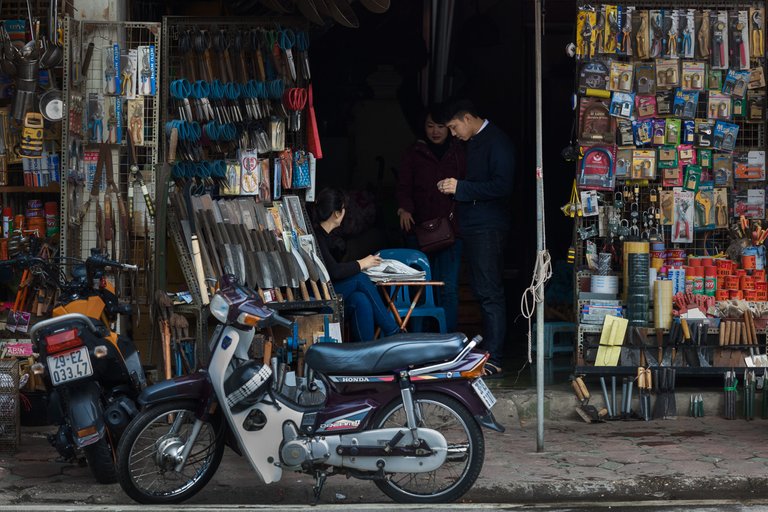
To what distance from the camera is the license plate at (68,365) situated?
22.7 ft

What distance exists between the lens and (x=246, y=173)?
923 centimetres

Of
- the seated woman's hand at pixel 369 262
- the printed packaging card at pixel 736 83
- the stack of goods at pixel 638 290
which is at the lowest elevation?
the stack of goods at pixel 638 290

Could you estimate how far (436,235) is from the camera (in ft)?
33.0

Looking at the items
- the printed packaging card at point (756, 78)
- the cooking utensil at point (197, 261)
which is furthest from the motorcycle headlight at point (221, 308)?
the printed packaging card at point (756, 78)

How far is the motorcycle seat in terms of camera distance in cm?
665

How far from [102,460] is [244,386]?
3.64ft

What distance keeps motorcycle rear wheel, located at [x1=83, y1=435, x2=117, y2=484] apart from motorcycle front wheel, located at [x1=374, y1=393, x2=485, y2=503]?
1601 millimetres

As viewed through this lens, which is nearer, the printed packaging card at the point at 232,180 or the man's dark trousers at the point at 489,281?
the printed packaging card at the point at 232,180

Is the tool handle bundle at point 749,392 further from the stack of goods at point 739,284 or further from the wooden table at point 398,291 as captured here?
the wooden table at point 398,291

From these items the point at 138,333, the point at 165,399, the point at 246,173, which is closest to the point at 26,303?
the point at 138,333

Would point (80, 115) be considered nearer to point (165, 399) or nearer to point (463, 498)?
point (165, 399)

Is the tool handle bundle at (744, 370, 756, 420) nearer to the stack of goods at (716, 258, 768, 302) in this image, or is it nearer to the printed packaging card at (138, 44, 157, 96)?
the stack of goods at (716, 258, 768, 302)

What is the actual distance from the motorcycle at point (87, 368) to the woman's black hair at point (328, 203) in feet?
7.37

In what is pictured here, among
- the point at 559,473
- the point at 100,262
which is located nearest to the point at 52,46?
Result: the point at 100,262
